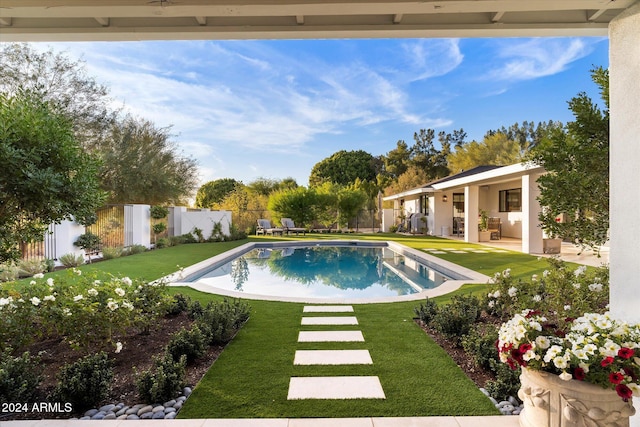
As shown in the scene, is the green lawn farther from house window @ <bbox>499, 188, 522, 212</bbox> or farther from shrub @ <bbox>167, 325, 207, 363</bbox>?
house window @ <bbox>499, 188, 522, 212</bbox>

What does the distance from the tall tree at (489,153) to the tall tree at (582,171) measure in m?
36.1

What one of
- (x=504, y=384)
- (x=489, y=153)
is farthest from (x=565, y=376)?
(x=489, y=153)

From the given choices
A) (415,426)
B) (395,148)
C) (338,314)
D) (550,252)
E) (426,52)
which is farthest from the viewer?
(395,148)

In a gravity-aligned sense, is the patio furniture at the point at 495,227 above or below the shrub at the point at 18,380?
above

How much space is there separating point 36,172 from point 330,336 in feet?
11.0

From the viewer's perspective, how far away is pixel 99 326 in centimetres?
344

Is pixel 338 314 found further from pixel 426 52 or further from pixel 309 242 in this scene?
pixel 426 52

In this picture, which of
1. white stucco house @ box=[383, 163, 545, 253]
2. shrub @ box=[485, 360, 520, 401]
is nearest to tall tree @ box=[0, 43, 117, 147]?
white stucco house @ box=[383, 163, 545, 253]

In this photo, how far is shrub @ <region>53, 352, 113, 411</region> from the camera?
8.86ft

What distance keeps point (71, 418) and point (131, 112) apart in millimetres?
20814

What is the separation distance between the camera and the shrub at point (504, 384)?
284cm

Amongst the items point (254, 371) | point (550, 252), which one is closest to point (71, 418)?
point (254, 371)

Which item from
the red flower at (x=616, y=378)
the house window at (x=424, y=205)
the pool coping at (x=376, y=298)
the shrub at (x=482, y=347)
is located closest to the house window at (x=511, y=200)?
the house window at (x=424, y=205)

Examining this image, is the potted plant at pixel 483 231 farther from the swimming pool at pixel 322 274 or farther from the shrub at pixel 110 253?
the shrub at pixel 110 253
